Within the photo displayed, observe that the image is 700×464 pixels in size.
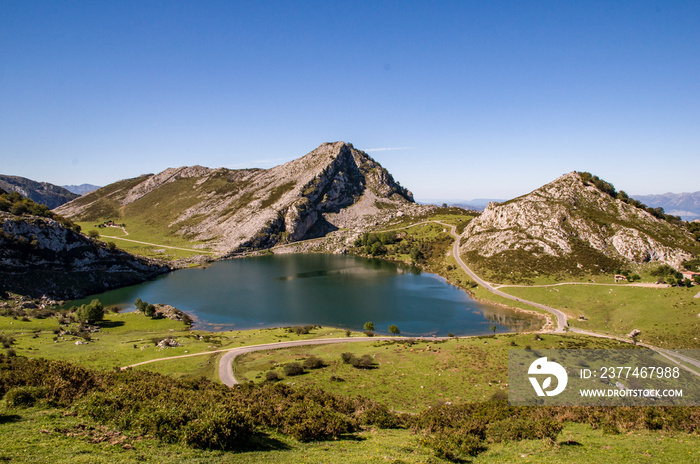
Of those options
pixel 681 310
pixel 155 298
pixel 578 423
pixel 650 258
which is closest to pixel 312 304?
pixel 155 298

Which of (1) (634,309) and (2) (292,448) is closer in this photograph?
(2) (292,448)

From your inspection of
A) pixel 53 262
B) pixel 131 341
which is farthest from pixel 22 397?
pixel 53 262

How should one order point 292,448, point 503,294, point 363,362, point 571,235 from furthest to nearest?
point 571,235 < point 503,294 < point 363,362 < point 292,448

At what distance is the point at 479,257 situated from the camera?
12438 centimetres

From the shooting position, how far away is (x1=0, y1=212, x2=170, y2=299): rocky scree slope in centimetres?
9625

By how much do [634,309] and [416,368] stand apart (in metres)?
59.6

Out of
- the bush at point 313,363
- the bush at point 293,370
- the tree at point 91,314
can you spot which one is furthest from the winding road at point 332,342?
the tree at point 91,314

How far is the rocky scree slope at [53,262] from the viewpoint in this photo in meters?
96.2

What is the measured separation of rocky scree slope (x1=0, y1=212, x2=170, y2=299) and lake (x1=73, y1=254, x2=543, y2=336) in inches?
270

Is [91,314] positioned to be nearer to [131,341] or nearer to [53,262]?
[131,341]

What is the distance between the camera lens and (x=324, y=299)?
99.3 m

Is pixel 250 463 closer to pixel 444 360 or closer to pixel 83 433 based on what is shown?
pixel 83 433

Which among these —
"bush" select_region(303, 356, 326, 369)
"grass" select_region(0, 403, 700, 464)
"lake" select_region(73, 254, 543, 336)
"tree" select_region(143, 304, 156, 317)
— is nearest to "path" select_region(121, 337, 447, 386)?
"bush" select_region(303, 356, 326, 369)

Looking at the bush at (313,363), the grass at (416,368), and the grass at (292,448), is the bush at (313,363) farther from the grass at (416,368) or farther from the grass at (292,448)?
the grass at (292,448)
